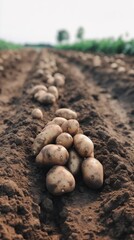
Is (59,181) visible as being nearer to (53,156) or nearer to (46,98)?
(53,156)

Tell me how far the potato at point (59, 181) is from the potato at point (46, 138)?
527 millimetres

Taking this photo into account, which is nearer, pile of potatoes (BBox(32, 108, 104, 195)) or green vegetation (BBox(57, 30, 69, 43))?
pile of potatoes (BBox(32, 108, 104, 195))

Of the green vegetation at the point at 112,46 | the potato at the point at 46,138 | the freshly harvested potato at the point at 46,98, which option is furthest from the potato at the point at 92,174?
the green vegetation at the point at 112,46

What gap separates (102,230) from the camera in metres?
3.30

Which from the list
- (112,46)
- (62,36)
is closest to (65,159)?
(112,46)

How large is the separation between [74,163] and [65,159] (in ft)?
0.47

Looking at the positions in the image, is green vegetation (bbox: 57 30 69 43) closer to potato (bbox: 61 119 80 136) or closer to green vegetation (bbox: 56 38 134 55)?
green vegetation (bbox: 56 38 134 55)

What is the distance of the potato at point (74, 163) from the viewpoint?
420 cm

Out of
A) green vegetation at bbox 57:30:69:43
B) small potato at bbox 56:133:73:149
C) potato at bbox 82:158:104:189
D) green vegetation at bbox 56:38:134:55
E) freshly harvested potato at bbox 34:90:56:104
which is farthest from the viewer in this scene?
green vegetation at bbox 57:30:69:43

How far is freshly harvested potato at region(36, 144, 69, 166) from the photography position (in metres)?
4.08

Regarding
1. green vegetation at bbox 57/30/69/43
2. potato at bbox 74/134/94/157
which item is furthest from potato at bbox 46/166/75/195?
green vegetation at bbox 57/30/69/43

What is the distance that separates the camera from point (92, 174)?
405 centimetres

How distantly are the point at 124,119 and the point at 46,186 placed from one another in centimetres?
345

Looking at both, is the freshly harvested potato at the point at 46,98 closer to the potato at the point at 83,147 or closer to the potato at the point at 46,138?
the potato at the point at 46,138
